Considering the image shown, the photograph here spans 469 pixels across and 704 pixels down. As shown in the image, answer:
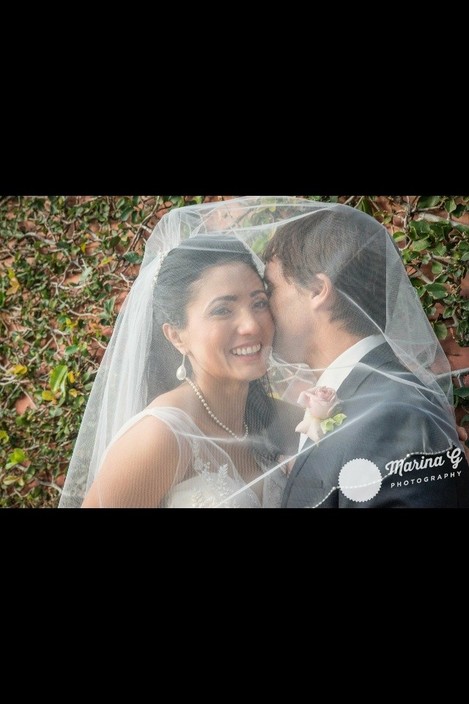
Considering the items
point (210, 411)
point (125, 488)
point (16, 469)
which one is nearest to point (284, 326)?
point (210, 411)

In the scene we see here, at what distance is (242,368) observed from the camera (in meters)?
1.85

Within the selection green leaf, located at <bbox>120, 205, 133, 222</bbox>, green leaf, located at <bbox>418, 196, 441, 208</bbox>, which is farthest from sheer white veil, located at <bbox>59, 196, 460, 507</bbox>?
green leaf, located at <bbox>120, 205, 133, 222</bbox>

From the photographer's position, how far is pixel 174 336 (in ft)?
6.14

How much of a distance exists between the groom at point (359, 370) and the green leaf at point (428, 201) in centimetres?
24

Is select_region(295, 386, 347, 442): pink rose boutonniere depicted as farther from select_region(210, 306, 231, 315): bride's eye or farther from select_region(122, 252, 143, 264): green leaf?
select_region(122, 252, 143, 264): green leaf

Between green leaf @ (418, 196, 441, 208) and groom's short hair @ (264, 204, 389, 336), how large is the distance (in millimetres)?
234

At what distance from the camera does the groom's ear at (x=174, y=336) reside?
1.87 metres

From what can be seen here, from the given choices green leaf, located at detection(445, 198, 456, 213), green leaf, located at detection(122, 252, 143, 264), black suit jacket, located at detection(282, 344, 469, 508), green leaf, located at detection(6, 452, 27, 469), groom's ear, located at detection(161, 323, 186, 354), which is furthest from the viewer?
green leaf, located at detection(6, 452, 27, 469)

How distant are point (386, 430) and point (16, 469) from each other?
1403mm

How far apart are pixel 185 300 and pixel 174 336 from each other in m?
0.11

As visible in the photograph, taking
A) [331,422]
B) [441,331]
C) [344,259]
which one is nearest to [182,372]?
[331,422]

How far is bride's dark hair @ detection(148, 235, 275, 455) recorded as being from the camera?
1851 millimetres

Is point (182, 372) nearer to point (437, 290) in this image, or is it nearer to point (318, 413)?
point (318, 413)

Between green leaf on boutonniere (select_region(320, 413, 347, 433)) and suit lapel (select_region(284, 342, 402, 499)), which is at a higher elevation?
suit lapel (select_region(284, 342, 402, 499))
